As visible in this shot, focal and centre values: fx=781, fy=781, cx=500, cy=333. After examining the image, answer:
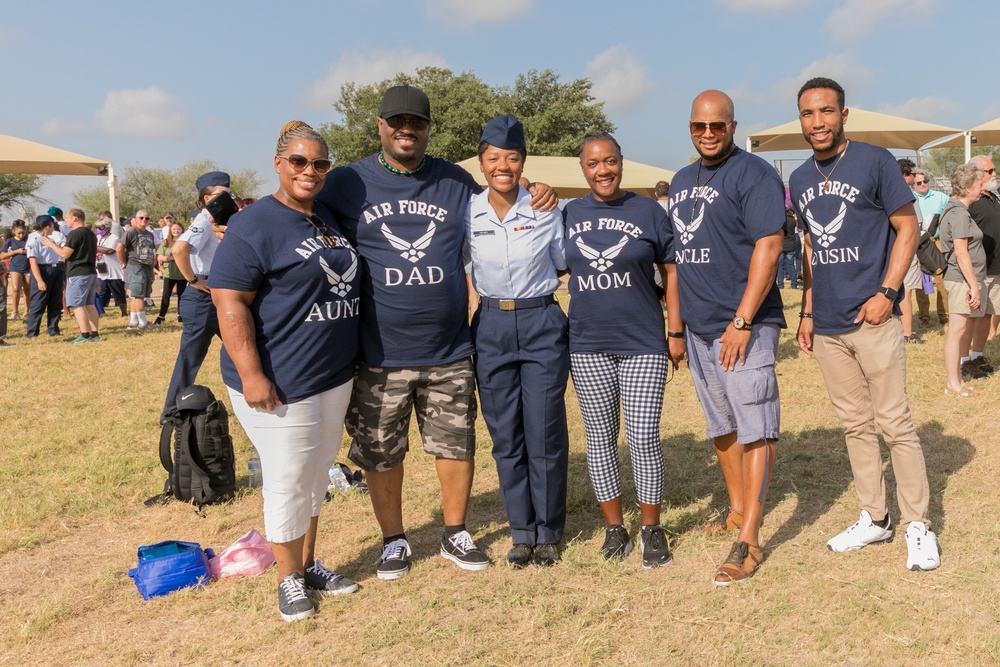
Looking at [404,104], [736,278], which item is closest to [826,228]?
[736,278]

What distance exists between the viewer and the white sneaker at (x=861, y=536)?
12.9 ft

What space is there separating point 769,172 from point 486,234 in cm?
132

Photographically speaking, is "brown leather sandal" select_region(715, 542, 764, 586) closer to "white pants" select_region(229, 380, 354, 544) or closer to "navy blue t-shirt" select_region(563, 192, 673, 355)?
"navy blue t-shirt" select_region(563, 192, 673, 355)

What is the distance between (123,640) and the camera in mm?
3363

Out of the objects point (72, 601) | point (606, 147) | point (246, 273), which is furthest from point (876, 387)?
point (72, 601)

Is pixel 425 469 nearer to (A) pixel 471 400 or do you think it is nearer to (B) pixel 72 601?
(A) pixel 471 400

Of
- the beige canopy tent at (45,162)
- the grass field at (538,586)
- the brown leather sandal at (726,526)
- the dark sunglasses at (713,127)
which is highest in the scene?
the beige canopy tent at (45,162)

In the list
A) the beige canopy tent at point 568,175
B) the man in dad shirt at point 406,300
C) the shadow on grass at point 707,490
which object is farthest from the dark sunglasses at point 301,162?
the beige canopy tent at point 568,175

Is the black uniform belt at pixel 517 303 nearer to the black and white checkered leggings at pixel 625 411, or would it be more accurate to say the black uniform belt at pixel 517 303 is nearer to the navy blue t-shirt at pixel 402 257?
the navy blue t-shirt at pixel 402 257

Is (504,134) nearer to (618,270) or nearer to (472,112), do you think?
(618,270)

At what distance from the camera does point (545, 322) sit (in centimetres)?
378

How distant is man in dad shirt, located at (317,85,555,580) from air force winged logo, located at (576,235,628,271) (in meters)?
0.31

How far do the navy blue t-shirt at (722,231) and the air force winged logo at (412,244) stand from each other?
1.19 metres

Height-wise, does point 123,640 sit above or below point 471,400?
below
